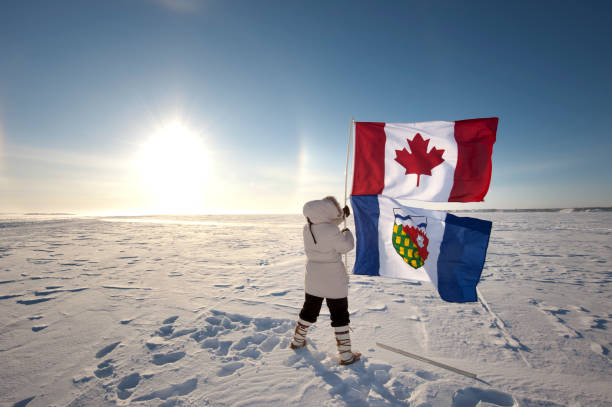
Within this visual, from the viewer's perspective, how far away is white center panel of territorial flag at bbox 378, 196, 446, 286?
287 cm

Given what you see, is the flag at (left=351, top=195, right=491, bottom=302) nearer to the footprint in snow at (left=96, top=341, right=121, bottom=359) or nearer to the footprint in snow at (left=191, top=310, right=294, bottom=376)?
the footprint in snow at (left=191, top=310, right=294, bottom=376)

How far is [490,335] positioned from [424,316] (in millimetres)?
783

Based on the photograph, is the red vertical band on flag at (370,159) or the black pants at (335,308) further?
the red vertical band on flag at (370,159)

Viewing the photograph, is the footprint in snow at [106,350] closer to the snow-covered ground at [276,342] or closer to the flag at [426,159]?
the snow-covered ground at [276,342]

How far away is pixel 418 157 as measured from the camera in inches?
119

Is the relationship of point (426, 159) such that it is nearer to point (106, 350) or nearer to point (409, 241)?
point (409, 241)

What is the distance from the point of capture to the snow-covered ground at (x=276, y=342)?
6.50 ft

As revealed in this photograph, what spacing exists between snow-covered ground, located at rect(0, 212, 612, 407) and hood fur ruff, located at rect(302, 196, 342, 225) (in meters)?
1.44

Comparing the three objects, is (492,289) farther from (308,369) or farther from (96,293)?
(96,293)

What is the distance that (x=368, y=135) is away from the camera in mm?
3166

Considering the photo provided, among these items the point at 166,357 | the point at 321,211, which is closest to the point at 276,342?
the point at 166,357

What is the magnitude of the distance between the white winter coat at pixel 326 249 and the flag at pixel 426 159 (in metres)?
0.92

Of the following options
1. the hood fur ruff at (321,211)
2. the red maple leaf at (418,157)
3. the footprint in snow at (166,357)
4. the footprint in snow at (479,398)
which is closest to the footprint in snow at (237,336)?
the footprint in snow at (166,357)

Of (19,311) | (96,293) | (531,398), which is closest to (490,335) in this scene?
(531,398)
